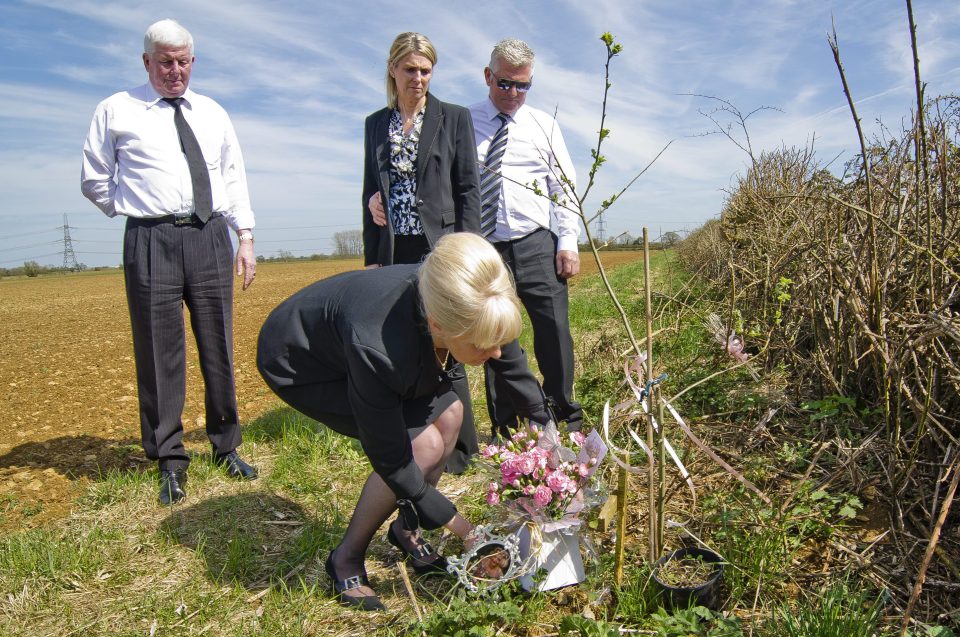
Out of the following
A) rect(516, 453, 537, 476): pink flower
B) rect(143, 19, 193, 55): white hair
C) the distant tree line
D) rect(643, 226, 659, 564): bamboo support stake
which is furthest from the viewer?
the distant tree line

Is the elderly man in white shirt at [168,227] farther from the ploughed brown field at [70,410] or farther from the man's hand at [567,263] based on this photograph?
the man's hand at [567,263]

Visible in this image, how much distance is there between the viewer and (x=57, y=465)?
12.3 ft

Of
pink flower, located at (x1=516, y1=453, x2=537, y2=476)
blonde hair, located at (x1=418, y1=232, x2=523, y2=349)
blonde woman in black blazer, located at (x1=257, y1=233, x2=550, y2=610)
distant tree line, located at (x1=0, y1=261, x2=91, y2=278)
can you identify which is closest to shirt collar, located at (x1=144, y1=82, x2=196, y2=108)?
blonde woman in black blazer, located at (x1=257, y1=233, x2=550, y2=610)

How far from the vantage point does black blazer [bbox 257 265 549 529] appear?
1979 millimetres

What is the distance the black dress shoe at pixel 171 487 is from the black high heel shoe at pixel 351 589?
113cm

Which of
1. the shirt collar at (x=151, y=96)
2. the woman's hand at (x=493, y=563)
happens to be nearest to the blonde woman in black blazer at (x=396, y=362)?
the woman's hand at (x=493, y=563)

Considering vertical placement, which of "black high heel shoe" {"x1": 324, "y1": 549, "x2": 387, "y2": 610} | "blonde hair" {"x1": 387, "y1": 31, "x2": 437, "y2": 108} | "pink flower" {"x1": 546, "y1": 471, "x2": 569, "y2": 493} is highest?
"blonde hair" {"x1": 387, "y1": 31, "x2": 437, "y2": 108}

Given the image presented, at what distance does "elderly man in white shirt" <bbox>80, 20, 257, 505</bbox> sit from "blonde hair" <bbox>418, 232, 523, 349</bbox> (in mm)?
1799

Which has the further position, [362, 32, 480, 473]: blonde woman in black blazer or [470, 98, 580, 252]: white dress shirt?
[470, 98, 580, 252]: white dress shirt

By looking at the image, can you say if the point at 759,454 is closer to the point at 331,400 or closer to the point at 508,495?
the point at 508,495

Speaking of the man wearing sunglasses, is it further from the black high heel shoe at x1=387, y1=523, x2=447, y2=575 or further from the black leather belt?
the black leather belt

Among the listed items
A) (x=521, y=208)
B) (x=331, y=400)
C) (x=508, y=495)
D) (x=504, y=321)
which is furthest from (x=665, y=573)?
(x=521, y=208)

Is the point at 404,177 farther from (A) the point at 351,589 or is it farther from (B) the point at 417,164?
(A) the point at 351,589

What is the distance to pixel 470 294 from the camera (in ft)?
5.91
